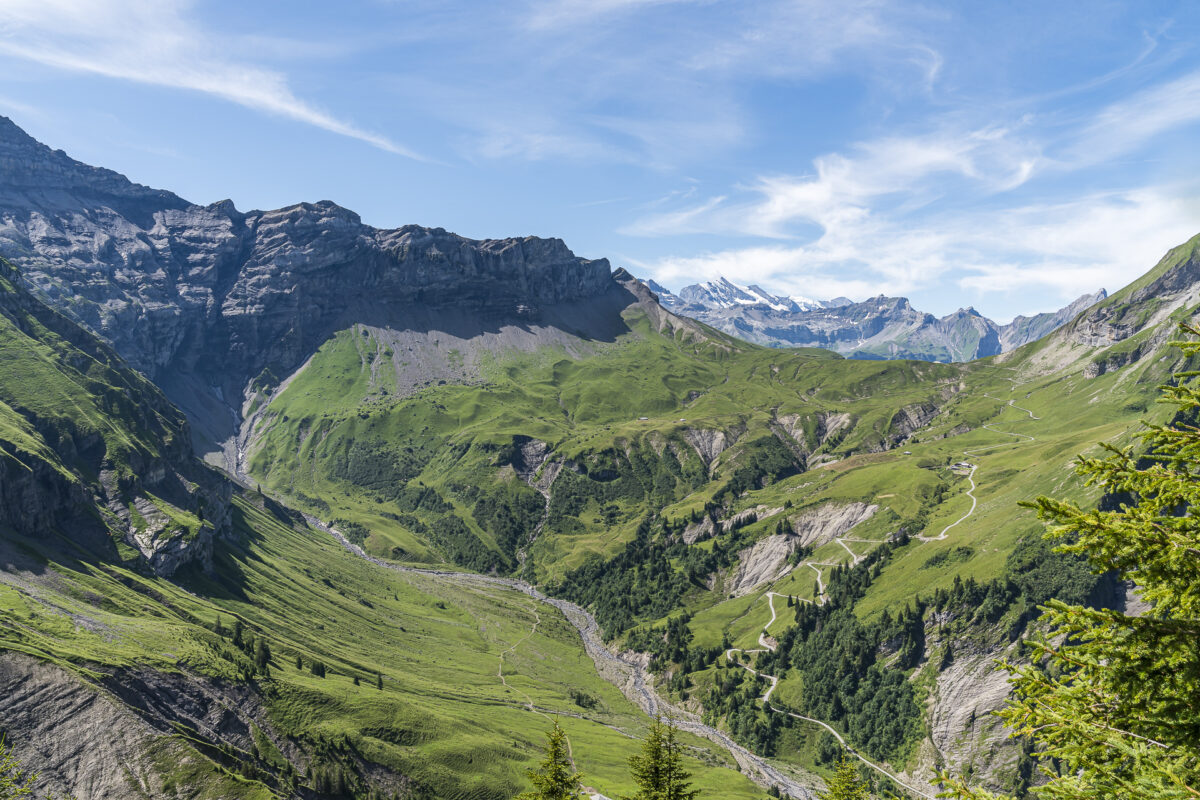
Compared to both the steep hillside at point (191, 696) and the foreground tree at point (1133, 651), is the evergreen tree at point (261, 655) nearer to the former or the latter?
the steep hillside at point (191, 696)

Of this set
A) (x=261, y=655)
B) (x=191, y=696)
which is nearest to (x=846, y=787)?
(x=191, y=696)

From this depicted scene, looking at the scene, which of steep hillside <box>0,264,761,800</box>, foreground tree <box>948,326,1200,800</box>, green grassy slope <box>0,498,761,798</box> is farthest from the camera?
green grassy slope <box>0,498,761,798</box>

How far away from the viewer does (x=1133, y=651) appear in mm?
17391

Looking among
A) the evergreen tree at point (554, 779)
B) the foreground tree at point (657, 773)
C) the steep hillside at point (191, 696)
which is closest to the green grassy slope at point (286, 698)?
the steep hillside at point (191, 696)

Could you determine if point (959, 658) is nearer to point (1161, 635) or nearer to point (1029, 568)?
point (1029, 568)

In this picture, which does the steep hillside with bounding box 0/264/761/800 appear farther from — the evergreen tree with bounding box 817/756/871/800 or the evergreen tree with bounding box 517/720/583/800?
the evergreen tree with bounding box 817/756/871/800

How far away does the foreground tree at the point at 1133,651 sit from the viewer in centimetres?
1658

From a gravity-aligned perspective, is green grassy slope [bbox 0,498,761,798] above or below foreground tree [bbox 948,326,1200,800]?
below

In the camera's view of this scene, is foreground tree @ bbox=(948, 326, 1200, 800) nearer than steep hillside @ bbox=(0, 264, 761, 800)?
Yes

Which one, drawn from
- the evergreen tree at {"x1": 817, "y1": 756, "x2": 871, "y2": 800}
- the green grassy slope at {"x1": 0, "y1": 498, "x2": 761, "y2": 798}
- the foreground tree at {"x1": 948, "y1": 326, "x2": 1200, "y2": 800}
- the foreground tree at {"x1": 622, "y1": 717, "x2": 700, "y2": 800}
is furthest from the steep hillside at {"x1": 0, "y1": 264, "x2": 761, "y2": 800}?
the foreground tree at {"x1": 948, "y1": 326, "x2": 1200, "y2": 800}

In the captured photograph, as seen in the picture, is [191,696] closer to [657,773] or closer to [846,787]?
[657,773]

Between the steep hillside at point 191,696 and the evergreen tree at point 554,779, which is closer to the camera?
the evergreen tree at point 554,779

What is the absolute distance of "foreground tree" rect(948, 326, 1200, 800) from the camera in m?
16.6

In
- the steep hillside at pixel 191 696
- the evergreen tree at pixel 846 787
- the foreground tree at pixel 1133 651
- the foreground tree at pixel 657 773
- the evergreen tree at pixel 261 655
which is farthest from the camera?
the evergreen tree at pixel 261 655
